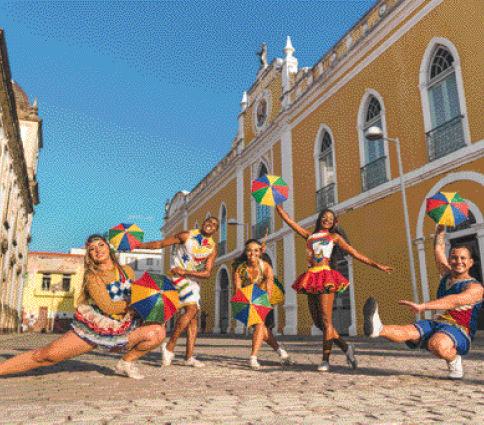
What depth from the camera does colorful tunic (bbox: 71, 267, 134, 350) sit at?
360 cm

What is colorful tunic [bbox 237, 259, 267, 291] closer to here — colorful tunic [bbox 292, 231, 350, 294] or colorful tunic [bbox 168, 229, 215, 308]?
colorful tunic [bbox 168, 229, 215, 308]

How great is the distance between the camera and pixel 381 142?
12922mm

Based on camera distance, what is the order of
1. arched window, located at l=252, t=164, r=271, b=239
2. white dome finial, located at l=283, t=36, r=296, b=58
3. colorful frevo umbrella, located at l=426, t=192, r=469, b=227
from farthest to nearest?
arched window, located at l=252, t=164, r=271, b=239 → white dome finial, located at l=283, t=36, r=296, b=58 → colorful frevo umbrella, located at l=426, t=192, r=469, b=227

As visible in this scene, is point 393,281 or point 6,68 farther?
point 6,68

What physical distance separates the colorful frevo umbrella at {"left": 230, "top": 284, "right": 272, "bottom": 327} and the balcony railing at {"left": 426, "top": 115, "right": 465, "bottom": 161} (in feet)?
25.0

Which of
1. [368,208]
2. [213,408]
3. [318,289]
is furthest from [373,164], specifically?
[213,408]

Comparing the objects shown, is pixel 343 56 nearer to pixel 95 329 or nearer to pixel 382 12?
pixel 382 12

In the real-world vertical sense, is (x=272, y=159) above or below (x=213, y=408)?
Result: above

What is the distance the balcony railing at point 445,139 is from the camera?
10281 mm

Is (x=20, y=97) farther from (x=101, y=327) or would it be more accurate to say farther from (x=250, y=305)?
(x=101, y=327)

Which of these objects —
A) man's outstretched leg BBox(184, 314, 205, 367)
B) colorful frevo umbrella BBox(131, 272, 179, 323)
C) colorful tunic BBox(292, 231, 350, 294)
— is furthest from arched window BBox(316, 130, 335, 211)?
colorful frevo umbrella BBox(131, 272, 179, 323)

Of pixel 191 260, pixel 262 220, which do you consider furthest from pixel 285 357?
pixel 262 220

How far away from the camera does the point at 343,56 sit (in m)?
14.1

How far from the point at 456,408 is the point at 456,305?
1159 millimetres
